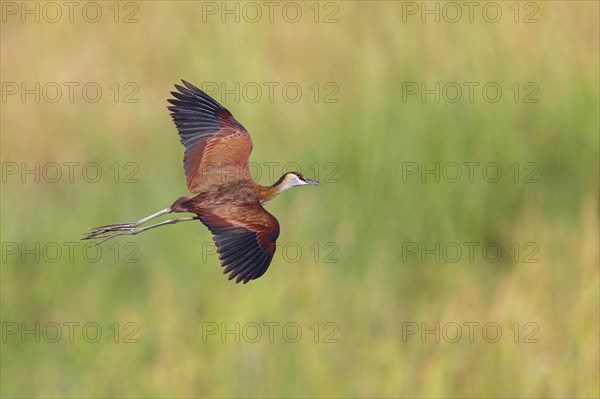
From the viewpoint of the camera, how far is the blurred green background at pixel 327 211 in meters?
6.99

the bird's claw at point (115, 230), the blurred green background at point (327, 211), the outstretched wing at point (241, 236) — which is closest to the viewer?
the outstretched wing at point (241, 236)

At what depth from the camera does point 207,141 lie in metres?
3.68

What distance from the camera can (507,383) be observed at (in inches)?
271

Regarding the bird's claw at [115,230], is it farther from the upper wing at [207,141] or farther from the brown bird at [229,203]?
the upper wing at [207,141]

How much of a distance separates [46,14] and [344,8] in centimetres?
212

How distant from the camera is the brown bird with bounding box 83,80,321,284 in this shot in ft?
10.5

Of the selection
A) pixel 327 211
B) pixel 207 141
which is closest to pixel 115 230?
pixel 207 141

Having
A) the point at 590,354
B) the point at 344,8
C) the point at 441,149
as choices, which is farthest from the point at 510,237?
the point at 344,8

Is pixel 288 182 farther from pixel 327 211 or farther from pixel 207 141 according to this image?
pixel 327 211

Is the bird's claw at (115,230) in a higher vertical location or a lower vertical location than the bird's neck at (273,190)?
lower

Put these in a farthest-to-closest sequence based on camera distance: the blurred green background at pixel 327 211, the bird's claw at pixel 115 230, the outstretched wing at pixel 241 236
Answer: the blurred green background at pixel 327 211 → the bird's claw at pixel 115 230 → the outstretched wing at pixel 241 236

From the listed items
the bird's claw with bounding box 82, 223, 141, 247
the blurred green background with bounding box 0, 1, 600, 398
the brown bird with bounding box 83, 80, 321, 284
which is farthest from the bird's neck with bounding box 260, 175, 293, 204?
the blurred green background with bounding box 0, 1, 600, 398

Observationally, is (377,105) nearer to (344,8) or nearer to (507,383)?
(344,8)

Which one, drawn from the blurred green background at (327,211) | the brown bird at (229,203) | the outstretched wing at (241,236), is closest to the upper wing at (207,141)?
the brown bird at (229,203)
